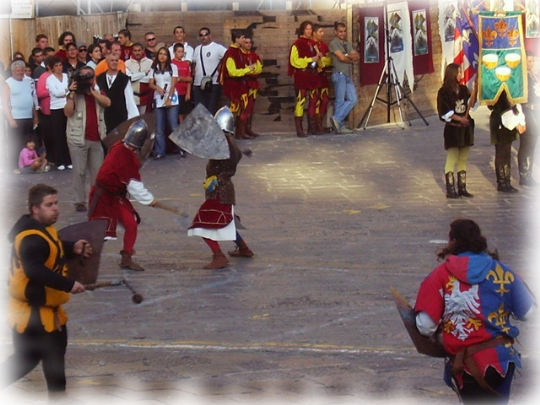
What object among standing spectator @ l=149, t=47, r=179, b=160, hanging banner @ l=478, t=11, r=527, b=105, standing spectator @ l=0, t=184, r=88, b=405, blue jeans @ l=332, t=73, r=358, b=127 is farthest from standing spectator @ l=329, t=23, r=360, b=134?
standing spectator @ l=0, t=184, r=88, b=405

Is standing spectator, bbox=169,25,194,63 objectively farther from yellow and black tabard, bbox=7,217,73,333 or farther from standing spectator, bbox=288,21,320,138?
yellow and black tabard, bbox=7,217,73,333

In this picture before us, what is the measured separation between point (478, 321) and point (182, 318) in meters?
3.70

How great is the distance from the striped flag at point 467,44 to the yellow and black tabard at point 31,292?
9.29 meters

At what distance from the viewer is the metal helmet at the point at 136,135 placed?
9.94 m

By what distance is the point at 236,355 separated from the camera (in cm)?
770

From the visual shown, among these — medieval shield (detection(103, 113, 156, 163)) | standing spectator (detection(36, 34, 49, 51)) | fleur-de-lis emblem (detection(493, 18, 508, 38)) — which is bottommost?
medieval shield (detection(103, 113, 156, 163))

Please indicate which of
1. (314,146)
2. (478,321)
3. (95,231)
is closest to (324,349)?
(95,231)

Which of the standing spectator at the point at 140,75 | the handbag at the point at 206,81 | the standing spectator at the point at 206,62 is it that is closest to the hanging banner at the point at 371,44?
the standing spectator at the point at 206,62

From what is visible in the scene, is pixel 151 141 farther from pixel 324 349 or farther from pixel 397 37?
pixel 397 37

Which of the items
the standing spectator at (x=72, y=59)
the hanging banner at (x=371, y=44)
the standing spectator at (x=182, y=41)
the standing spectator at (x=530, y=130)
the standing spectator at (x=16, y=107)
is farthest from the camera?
the hanging banner at (x=371, y=44)

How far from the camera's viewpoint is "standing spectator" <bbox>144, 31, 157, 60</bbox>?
56.3 ft

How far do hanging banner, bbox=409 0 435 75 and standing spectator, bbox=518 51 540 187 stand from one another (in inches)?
237

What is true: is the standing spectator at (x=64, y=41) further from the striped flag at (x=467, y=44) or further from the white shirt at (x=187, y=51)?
the striped flag at (x=467, y=44)

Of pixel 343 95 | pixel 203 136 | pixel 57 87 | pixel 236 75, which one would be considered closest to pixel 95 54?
pixel 57 87
